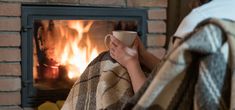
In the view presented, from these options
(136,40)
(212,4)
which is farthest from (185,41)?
(136,40)

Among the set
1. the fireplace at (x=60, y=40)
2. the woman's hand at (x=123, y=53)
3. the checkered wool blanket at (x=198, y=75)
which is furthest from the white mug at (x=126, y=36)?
the fireplace at (x=60, y=40)

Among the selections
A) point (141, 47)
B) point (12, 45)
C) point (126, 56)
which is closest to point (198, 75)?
point (126, 56)

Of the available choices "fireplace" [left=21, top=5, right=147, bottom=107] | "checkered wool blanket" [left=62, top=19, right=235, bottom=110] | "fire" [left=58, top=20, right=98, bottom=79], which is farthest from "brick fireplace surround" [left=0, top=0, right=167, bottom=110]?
"checkered wool blanket" [left=62, top=19, right=235, bottom=110]

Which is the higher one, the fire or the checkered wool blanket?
the checkered wool blanket

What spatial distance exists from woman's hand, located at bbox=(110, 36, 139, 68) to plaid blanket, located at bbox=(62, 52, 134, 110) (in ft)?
0.07

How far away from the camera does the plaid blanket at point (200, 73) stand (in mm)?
585

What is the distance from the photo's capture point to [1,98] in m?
2.03

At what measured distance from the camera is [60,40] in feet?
7.04

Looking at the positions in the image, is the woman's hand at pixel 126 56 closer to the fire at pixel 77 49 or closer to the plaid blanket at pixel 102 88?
the plaid blanket at pixel 102 88

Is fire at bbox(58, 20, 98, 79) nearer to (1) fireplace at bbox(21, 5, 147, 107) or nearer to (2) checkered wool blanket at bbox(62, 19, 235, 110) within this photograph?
(1) fireplace at bbox(21, 5, 147, 107)

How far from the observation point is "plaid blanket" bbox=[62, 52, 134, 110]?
98 cm

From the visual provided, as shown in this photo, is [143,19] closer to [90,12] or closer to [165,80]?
[90,12]

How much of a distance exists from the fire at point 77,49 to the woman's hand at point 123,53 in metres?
1.15

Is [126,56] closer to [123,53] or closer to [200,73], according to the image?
[123,53]
